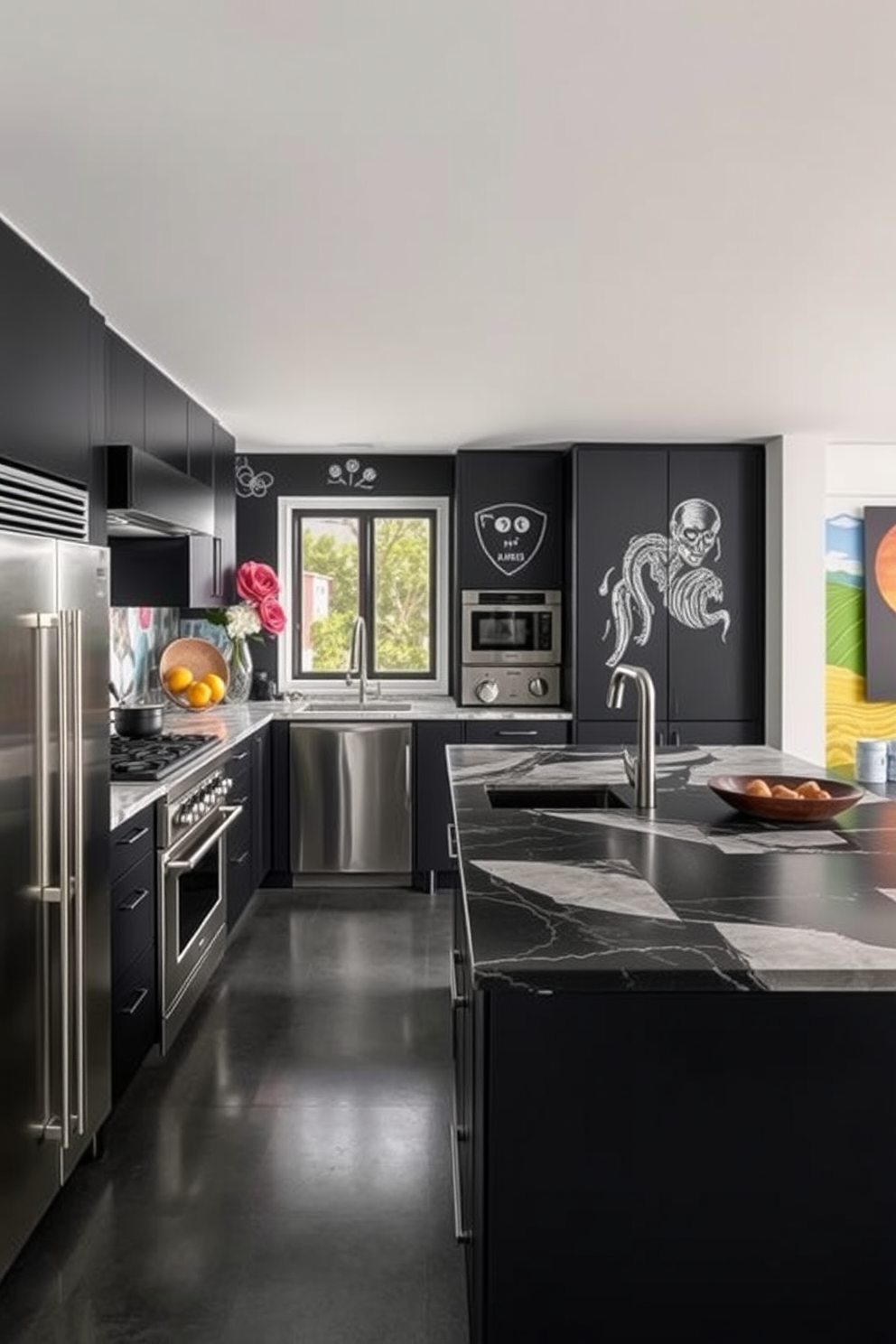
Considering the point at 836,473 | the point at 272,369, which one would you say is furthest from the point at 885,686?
the point at 272,369

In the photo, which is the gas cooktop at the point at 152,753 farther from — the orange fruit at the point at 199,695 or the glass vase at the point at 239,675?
the glass vase at the point at 239,675

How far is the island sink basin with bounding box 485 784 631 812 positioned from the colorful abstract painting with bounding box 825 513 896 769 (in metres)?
3.67

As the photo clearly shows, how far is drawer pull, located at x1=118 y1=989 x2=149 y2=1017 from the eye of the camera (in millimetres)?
3014

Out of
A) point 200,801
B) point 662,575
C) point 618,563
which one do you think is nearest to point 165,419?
point 200,801

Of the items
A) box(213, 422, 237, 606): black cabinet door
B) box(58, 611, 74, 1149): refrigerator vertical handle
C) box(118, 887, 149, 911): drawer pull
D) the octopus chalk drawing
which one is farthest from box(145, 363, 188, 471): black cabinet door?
the octopus chalk drawing

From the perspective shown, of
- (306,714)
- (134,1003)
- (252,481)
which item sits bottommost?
(134,1003)

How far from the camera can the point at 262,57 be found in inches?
74.0

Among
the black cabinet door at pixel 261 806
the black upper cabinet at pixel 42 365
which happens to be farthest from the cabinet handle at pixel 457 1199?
the black cabinet door at pixel 261 806

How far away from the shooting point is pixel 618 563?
230 inches

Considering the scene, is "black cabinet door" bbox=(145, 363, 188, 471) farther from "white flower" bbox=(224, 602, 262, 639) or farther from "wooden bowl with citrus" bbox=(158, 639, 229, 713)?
"white flower" bbox=(224, 602, 262, 639)

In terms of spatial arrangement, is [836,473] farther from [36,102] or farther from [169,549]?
[36,102]

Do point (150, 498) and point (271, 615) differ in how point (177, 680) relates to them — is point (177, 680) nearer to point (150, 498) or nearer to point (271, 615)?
point (271, 615)

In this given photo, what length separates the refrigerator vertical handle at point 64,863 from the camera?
95.3 inches

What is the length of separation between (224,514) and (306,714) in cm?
108
